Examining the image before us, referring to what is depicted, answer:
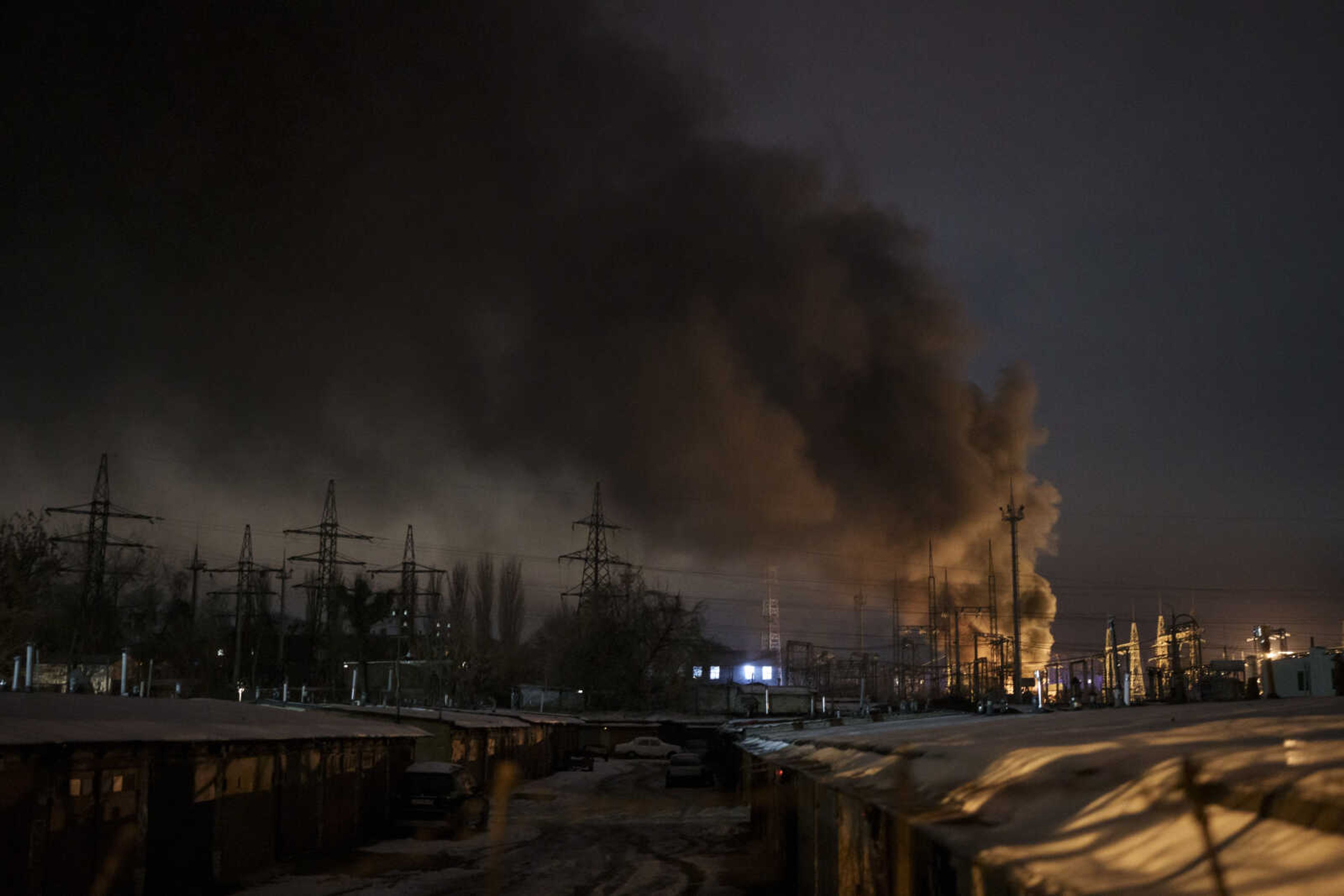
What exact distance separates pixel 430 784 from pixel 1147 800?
24.1m

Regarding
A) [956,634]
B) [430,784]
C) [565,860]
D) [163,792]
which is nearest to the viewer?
[163,792]

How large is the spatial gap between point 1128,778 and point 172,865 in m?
16.3

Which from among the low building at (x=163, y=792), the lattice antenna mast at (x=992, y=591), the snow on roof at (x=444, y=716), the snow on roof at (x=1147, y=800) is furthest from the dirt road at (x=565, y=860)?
the lattice antenna mast at (x=992, y=591)

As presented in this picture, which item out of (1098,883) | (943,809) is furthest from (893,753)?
(1098,883)

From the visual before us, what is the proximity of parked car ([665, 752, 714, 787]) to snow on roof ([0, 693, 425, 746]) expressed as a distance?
19011 mm

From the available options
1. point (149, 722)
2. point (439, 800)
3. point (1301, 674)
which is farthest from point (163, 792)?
point (1301, 674)

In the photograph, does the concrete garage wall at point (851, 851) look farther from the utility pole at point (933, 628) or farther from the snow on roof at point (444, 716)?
the utility pole at point (933, 628)

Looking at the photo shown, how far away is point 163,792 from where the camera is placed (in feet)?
58.3

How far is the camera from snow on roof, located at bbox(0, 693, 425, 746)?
1529 centimetres

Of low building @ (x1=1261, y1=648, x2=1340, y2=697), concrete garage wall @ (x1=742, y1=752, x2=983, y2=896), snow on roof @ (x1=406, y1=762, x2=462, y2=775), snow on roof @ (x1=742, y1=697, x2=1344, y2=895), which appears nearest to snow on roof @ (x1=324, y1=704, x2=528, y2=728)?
snow on roof @ (x1=406, y1=762, x2=462, y2=775)

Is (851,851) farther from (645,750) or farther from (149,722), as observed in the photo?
(645,750)

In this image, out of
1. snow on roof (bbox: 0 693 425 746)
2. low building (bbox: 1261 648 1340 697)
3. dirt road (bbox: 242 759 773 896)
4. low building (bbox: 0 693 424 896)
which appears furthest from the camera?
low building (bbox: 1261 648 1340 697)

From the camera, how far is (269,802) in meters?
21.4

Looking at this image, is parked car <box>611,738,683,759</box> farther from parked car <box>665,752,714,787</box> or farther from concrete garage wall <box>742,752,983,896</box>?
concrete garage wall <box>742,752,983,896</box>
